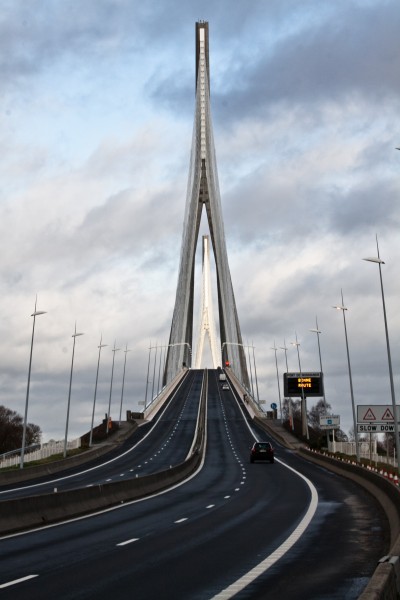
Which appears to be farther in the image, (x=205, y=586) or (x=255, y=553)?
(x=255, y=553)

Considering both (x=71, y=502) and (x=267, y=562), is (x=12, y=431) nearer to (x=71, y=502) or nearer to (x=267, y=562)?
(x=71, y=502)

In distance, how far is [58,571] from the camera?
47.6 ft

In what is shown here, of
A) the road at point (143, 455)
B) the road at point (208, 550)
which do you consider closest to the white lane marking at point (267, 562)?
the road at point (208, 550)

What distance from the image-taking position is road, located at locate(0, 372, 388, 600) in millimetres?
12656

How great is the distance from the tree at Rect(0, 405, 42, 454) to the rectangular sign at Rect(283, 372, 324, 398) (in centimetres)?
6854

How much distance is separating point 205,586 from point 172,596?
97cm

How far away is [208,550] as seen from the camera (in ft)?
57.3

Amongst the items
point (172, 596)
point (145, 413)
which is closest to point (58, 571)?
point (172, 596)

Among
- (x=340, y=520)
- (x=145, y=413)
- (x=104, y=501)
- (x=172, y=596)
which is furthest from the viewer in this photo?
(x=145, y=413)

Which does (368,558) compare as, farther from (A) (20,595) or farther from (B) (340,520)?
(B) (340,520)

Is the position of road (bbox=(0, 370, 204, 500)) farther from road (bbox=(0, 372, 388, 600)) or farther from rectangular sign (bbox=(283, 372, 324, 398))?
road (bbox=(0, 372, 388, 600))

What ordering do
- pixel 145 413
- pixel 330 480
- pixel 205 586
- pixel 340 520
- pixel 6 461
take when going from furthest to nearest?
pixel 145 413 < pixel 6 461 < pixel 330 480 < pixel 340 520 < pixel 205 586

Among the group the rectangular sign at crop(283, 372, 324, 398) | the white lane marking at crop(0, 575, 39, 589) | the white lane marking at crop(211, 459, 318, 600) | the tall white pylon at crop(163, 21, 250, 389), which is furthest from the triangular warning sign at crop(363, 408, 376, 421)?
the tall white pylon at crop(163, 21, 250, 389)

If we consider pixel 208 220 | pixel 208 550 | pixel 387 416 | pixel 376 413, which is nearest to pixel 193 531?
pixel 208 550
